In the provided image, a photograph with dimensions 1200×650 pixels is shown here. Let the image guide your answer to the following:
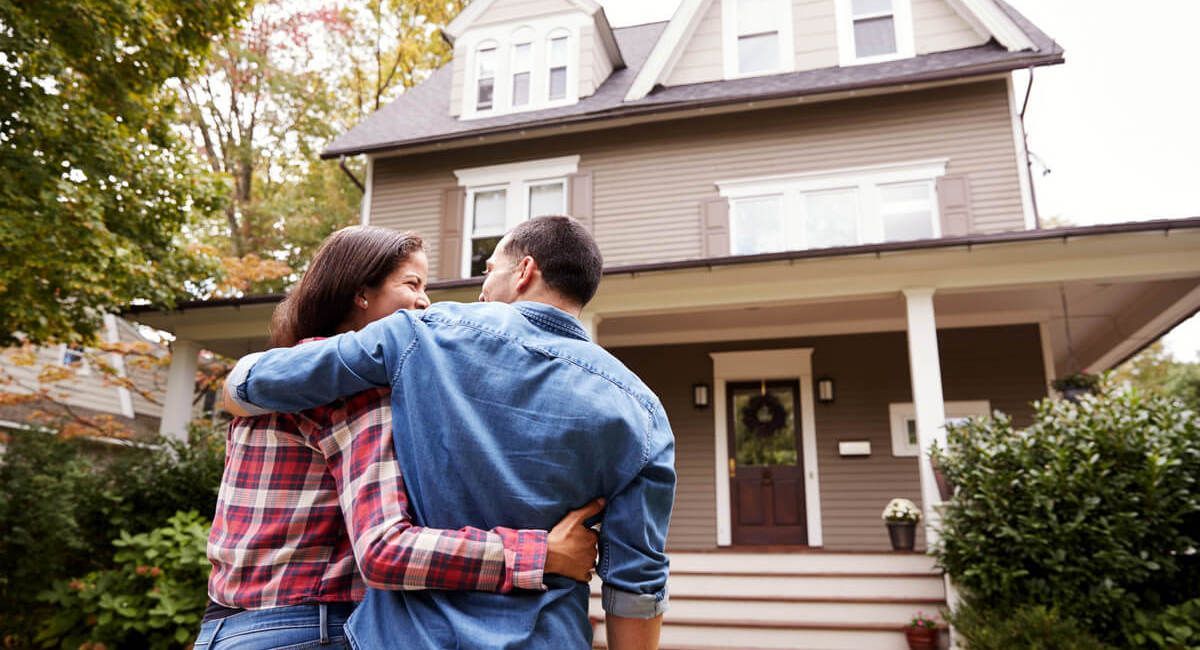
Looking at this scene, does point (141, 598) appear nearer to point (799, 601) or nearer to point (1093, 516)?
point (799, 601)

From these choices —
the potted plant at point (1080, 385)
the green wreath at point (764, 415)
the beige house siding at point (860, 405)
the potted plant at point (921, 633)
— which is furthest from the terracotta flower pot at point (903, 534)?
the green wreath at point (764, 415)

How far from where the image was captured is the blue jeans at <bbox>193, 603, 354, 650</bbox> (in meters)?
1.31

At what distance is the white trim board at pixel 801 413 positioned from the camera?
9.26m

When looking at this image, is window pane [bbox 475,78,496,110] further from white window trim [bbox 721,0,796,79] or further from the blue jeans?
the blue jeans

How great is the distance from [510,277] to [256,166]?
61.9 feet

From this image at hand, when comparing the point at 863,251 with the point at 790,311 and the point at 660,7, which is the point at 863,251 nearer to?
the point at 790,311

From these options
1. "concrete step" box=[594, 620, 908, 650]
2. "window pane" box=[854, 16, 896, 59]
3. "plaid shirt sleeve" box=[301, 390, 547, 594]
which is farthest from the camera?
"window pane" box=[854, 16, 896, 59]

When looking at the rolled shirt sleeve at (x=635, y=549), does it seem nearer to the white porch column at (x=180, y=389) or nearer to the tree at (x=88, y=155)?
the tree at (x=88, y=155)

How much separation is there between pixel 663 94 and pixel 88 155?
6.98 metres

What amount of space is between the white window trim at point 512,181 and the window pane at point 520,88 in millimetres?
1212

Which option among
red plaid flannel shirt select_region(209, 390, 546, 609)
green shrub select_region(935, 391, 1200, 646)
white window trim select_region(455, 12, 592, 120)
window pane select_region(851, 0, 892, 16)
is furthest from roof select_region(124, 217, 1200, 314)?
red plaid flannel shirt select_region(209, 390, 546, 609)

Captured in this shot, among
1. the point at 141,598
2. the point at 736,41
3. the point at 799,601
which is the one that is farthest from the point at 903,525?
the point at 141,598

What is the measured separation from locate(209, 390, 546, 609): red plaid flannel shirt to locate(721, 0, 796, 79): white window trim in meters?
10.2

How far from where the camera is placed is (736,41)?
35.2 feet
